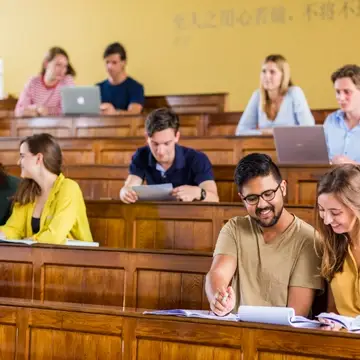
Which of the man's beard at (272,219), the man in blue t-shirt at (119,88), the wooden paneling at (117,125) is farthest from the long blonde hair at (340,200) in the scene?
the man in blue t-shirt at (119,88)

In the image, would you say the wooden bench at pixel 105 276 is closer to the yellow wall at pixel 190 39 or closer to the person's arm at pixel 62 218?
the person's arm at pixel 62 218

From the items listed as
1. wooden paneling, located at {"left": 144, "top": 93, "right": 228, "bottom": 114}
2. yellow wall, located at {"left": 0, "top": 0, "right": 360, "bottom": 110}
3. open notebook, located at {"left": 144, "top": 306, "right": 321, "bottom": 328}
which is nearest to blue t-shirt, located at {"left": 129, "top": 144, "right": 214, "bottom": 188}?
open notebook, located at {"left": 144, "top": 306, "right": 321, "bottom": 328}

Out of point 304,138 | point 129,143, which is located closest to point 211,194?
point 304,138

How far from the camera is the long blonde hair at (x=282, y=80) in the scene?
4.61 meters

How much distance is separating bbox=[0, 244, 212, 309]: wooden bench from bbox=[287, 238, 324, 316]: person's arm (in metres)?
0.37

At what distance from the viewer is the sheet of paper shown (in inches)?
134

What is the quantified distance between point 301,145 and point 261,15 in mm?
2666

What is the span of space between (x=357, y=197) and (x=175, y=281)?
72 centimetres

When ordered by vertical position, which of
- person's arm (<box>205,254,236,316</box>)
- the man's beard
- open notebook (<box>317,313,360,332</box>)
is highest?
the man's beard

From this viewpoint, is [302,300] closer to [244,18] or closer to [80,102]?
[80,102]

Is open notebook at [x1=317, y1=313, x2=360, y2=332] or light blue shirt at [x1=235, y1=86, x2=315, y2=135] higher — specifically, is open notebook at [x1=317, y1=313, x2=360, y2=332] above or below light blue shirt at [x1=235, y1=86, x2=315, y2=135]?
below

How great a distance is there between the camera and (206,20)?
6555 mm

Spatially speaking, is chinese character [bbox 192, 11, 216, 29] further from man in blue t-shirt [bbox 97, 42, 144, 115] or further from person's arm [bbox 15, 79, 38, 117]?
person's arm [bbox 15, 79, 38, 117]

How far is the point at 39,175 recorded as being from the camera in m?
3.42
